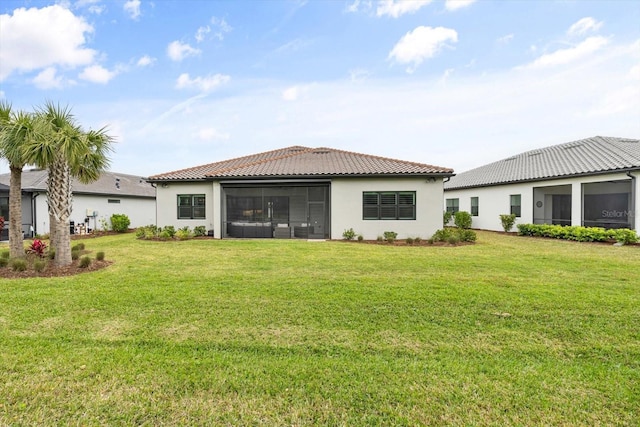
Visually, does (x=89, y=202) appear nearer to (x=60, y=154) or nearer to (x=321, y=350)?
(x=60, y=154)

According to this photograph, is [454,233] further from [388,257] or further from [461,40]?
[461,40]

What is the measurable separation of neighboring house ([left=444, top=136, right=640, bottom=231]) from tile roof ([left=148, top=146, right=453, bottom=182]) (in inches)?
269

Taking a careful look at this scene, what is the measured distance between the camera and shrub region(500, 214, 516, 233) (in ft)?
57.2

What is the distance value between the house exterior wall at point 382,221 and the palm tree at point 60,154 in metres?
9.08

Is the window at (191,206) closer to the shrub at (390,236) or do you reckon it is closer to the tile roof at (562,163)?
the shrub at (390,236)

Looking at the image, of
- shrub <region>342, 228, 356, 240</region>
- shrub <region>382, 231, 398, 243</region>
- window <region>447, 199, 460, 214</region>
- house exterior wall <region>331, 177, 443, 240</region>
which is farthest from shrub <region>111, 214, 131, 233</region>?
window <region>447, 199, 460, 214</region>

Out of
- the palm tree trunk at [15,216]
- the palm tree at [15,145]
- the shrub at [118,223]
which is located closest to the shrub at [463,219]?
the palm tree at [15,145]

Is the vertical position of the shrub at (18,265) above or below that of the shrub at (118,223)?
below

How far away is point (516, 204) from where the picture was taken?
18.0 metres

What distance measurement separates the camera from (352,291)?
5.58 metres

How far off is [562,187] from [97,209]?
2729cm

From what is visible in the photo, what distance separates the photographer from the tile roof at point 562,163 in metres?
13.9

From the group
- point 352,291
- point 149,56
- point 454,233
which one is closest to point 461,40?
point 454,233

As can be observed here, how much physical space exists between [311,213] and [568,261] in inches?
449
